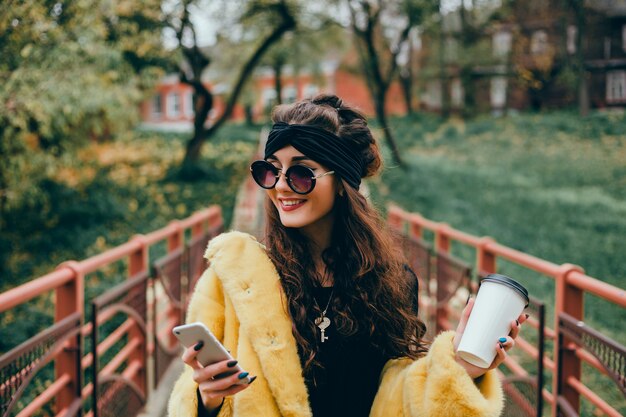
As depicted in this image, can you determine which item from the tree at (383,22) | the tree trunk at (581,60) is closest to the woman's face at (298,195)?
the tree at (383,22)

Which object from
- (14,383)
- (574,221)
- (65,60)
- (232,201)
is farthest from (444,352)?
(232,201)

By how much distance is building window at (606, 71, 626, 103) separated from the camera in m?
28.1

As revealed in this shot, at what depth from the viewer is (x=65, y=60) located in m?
8.45

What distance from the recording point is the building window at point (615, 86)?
28.1m

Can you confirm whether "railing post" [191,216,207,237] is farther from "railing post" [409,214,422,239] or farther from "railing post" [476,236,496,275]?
"railing post" [476,236,496,275]

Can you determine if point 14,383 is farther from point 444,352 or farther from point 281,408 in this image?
point 444,352

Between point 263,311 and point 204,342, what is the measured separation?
325 millimetres

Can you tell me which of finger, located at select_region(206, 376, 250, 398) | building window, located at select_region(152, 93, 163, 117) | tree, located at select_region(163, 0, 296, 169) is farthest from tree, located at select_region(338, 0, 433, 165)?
building window, located at select_region(152, 93, 163, 117)

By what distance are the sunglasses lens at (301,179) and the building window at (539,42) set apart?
1050 inches

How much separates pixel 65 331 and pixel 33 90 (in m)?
5.62

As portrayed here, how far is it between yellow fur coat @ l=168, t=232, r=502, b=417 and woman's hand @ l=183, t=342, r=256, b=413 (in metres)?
0.14

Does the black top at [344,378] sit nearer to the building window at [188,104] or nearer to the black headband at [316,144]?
the black headband at [316,144]

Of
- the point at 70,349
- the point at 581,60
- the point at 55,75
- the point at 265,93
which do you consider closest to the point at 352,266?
the point at 70,349

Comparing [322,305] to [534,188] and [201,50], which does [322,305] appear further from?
[201,50]
